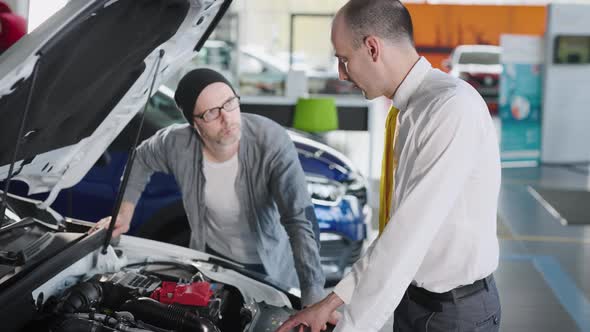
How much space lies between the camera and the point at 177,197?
434 cm

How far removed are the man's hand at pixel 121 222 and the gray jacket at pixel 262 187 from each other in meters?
0.08

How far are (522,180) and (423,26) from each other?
11.7 meters

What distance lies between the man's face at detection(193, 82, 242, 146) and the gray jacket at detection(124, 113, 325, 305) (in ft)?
0.34

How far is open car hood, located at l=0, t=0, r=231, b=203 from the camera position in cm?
153

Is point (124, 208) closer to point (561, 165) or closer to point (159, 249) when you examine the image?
point (159, 249)

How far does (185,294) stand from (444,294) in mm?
685

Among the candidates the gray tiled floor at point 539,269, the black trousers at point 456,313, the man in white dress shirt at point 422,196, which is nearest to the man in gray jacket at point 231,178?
the black trousers at point 456,313

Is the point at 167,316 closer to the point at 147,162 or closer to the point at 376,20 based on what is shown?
the point at 376,20

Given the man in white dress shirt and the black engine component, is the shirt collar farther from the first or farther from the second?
the black engine component

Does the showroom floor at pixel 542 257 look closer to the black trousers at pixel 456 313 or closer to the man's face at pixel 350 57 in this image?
the black trousers at pixel 456 313

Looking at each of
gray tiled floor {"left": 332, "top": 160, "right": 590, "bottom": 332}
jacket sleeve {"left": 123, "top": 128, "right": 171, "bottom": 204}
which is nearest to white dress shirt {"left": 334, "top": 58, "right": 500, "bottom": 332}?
jacket sleeve {"left": 123, "top": 128, "right": 171, "bottom": 204}

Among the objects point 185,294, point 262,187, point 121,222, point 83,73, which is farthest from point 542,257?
point 83,73

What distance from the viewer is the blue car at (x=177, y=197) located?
4.31 metres

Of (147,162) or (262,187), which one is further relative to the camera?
(147,162)
